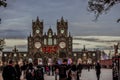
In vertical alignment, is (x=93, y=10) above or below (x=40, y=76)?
above

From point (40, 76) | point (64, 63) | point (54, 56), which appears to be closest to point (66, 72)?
point (64, 63)

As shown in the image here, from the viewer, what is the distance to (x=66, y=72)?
2348 cm

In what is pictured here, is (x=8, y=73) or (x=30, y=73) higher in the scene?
(x=8, y=73)

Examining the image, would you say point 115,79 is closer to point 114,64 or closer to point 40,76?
point 114,64

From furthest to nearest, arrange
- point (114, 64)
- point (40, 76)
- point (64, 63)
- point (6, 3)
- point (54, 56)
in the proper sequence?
point (54, 56) < point (114, 64) < point (40, 76) < point (64, 63) < point (6, 3)

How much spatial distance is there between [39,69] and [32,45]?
171 m

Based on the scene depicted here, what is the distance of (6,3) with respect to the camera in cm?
1555

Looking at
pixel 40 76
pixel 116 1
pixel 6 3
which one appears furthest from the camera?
pixel 40 76

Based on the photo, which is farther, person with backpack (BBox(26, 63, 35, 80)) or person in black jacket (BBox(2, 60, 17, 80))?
person with backpack (BBox(26, 63, 35, 80))

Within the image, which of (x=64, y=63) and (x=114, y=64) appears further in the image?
(x=114, y=64)

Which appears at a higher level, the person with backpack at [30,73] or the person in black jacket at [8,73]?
the person in black jacket at [8,73]

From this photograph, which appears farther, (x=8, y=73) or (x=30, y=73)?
(x=30, y=73)

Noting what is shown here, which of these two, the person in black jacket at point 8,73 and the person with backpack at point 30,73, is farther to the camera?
the person with backpack at point 30,73

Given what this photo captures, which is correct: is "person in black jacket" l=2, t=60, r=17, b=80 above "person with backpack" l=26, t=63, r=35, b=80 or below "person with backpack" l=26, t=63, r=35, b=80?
above
